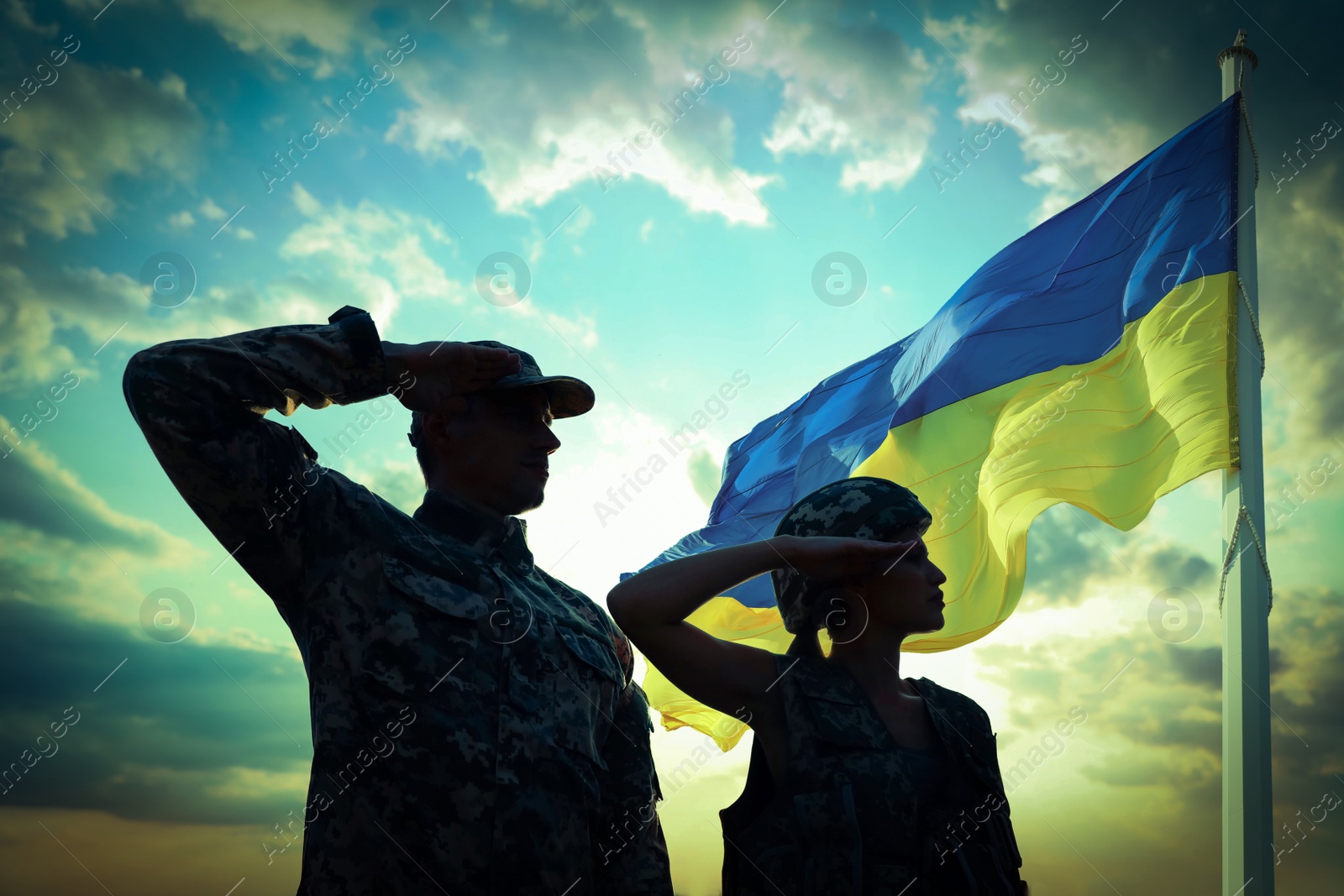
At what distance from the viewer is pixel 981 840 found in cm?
286

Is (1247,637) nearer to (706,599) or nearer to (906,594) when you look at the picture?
(906,594)

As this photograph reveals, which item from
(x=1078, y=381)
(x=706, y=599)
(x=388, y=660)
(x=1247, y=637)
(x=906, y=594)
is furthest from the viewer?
(x=1078, y=381)

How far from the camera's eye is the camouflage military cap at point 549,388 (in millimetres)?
3176

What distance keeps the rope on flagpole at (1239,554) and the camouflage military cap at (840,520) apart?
12.0ft

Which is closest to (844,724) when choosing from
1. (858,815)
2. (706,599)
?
(858,815)

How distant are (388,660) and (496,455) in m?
0.81

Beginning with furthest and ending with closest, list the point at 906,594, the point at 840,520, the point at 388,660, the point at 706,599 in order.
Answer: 1. the point at 840,520
2. the point at 906,594
3. the point at 706,599
4. the point at 388,660

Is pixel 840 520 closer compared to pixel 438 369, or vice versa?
pixel 438 369

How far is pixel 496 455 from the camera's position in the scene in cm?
322

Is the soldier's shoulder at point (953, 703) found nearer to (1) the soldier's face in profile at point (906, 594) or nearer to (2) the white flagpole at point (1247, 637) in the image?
(1) the soldier's face in profile at point (906, 594)

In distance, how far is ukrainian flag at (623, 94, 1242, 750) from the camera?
20.2ft

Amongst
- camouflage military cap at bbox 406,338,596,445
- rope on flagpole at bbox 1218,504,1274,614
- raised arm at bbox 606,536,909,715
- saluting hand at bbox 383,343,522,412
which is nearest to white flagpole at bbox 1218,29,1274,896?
rope on flagpole at bbox 1218,504,1274,614

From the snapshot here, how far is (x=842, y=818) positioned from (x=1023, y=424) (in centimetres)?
434

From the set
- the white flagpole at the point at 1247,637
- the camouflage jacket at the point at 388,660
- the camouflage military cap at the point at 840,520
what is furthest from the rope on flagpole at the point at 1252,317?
the camouflage jacket at the point at 388,660
